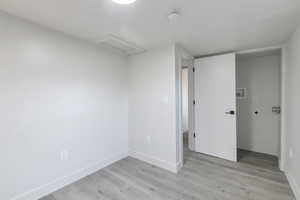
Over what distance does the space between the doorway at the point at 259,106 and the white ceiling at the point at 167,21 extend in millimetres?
897

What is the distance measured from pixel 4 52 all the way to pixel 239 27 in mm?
2850

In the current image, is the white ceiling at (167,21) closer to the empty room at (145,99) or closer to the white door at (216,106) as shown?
the empty room at (145,99)

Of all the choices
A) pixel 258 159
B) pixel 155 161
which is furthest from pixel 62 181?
pixel 258 159

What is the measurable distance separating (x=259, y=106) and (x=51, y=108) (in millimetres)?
4087

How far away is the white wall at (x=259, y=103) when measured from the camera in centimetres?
314

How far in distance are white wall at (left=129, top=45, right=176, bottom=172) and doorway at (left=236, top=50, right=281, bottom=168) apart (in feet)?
5.35

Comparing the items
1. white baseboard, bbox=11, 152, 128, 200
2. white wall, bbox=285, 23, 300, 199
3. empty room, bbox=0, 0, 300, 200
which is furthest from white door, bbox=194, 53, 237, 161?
white baseboard, bbox=11, 152, 128, 200

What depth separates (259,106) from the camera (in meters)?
3.31

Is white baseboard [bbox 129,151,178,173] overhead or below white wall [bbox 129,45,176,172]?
below

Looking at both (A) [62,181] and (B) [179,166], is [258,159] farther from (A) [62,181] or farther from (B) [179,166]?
(A) [62,181]

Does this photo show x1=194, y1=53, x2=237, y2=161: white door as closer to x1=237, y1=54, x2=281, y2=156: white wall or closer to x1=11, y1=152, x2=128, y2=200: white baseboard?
x1=237, y1=54, x2=281, y2=156: white wall

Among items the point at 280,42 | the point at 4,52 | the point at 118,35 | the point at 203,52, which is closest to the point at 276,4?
the point at 280,42

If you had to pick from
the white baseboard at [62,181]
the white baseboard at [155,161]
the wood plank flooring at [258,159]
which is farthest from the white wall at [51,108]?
the wood plank flooring at [258,159]

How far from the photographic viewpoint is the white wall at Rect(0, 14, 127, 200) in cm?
165
